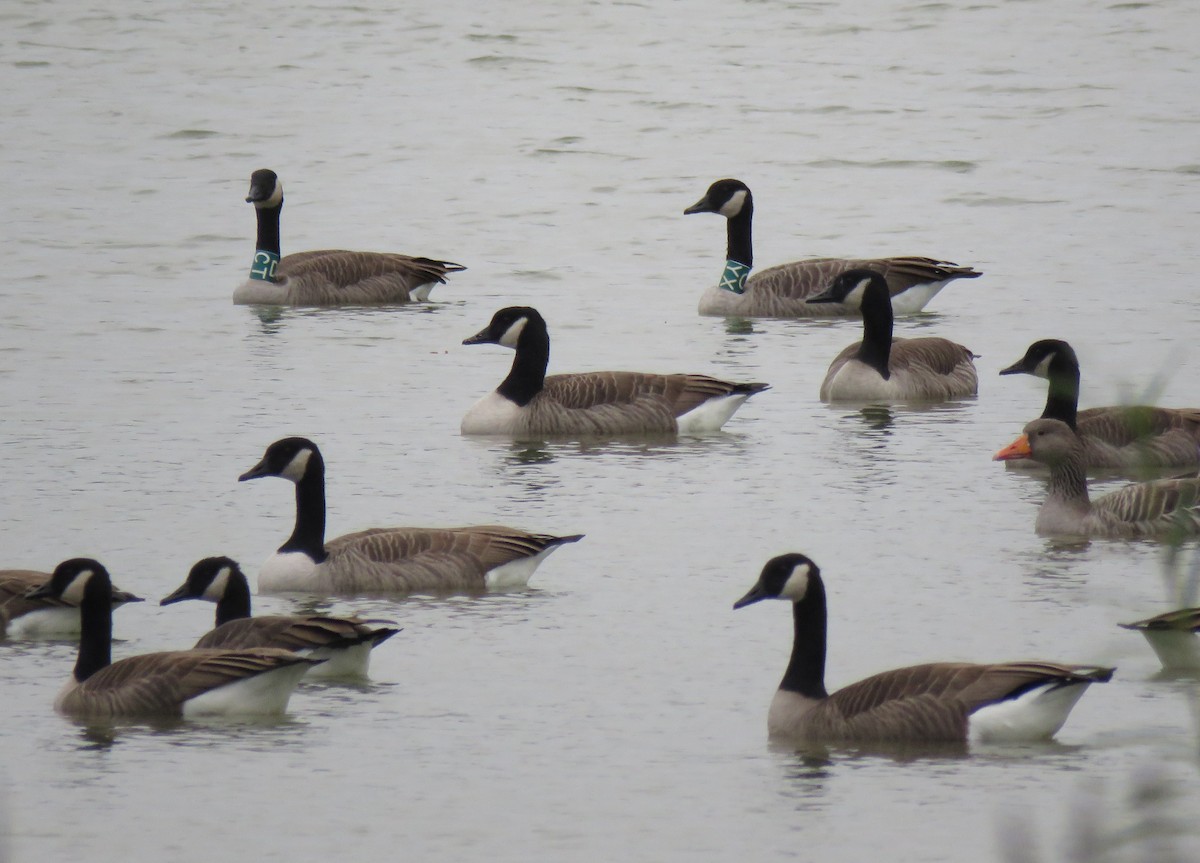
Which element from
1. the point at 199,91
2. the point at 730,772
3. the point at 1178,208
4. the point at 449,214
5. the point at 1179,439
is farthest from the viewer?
the point at 199,91

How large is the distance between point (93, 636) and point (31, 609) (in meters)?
0.94

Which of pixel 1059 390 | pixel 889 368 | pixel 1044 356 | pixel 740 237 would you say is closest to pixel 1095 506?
pixel 1059 390

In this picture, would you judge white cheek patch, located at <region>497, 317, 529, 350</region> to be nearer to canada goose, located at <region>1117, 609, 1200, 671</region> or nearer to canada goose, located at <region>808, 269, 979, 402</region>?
canada goose, located at <region>808, 269, 979, 402</region>

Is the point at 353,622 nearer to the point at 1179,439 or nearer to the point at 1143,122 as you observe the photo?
the point at 1179,439

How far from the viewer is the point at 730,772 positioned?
7.95 meters

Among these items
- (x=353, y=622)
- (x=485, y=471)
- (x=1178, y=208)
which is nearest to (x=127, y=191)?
(x=1178, y=208)

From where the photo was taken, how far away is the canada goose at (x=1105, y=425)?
42.6 feet

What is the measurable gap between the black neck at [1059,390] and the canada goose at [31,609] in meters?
5.72

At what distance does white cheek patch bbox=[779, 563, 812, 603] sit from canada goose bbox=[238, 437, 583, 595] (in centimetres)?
209

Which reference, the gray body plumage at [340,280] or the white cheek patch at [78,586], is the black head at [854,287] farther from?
the white cheek patch at [78,586]

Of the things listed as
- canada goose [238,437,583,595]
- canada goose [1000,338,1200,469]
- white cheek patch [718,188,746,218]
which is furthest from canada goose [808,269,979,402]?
canada goose [238,437,583,595]

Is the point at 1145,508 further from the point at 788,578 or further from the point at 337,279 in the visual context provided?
the point at 337,279

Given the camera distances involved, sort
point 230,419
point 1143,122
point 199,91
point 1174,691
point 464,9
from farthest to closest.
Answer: point 464,9
point 199,91
point 1143,122
point 230,419
point 1174,691

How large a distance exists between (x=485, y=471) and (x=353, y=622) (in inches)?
185
